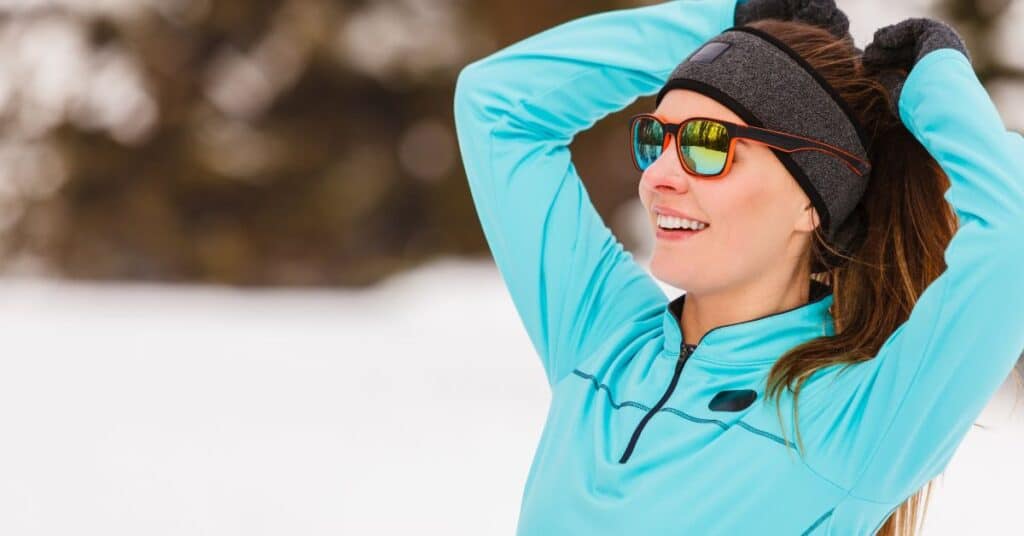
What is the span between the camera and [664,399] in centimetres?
130

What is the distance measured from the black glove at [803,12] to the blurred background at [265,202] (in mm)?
3408

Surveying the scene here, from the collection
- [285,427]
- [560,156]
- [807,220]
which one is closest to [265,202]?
[285,427]

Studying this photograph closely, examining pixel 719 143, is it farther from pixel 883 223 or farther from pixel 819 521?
pixel 819 521

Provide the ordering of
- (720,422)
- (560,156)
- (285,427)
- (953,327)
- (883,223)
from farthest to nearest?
(285,427)
(560,156)
(883,223)
(720,422)
(953,327)

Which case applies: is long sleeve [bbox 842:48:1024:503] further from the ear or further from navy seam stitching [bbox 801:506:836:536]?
the ear

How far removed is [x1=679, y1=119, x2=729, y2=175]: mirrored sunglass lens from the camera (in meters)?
1.26

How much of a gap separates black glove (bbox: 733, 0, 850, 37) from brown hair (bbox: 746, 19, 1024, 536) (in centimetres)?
5

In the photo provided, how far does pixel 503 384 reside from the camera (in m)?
5.28

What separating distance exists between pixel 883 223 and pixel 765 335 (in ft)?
0.69

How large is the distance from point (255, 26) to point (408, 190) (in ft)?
6.07

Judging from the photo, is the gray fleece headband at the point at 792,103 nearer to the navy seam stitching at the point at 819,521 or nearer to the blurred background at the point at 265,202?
the navy seam stitching at the point at 819,521

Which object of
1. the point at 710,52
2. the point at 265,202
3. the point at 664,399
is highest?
the point at 710,52

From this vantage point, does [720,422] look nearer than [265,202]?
Yes

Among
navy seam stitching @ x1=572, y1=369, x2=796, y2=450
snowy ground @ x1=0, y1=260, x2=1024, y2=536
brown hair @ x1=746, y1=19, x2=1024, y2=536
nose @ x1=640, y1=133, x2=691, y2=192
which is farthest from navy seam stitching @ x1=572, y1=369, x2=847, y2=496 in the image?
snowy ground @ x1=0, y1=260, x2=1024, y2=536
